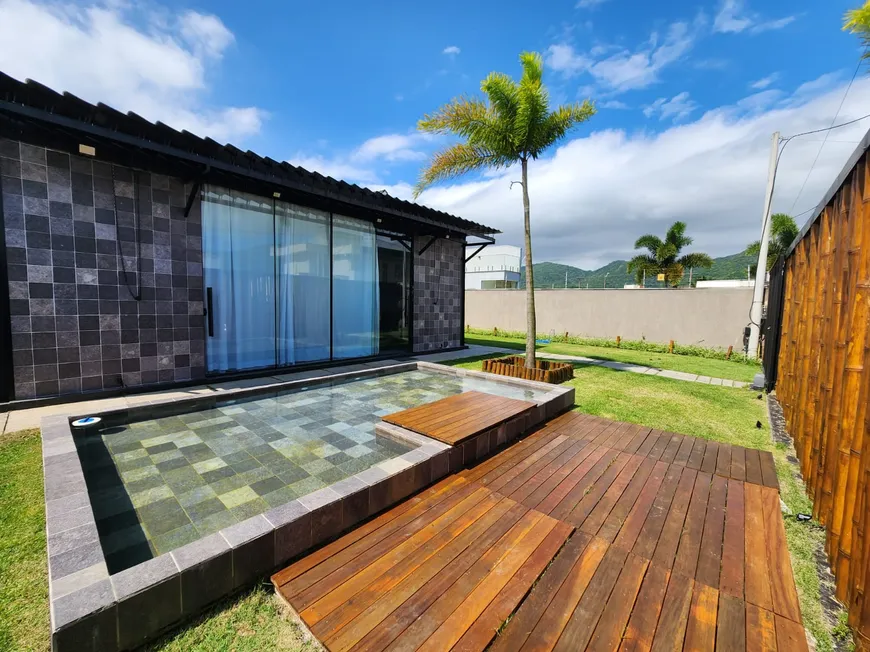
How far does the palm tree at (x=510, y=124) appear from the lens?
686cm

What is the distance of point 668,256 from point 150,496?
26.1m

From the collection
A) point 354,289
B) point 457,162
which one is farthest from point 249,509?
point 457,162

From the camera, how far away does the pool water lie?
216 cm

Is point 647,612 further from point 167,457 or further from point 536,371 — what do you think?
point 536,371

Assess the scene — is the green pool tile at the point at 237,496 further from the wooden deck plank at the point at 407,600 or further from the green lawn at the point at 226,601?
the wooden deck plank at the point at 407,600

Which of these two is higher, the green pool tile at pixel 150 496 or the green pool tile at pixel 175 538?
the green pool tile at pixel 150 496

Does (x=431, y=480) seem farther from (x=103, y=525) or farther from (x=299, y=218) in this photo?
(x=299, y=218)

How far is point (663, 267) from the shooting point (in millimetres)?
22047

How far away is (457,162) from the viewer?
7.92 meters

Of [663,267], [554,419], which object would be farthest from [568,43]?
[663,267]

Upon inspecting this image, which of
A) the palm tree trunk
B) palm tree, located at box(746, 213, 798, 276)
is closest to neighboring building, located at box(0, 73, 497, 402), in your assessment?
the palm tree trunk

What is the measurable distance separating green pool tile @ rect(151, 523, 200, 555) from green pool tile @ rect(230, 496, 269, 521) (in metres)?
0.23

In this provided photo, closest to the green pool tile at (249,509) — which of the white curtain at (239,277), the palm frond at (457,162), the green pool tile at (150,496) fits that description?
the green pool tile at (150,496)

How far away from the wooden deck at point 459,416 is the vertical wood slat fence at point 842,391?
7.78 ft
